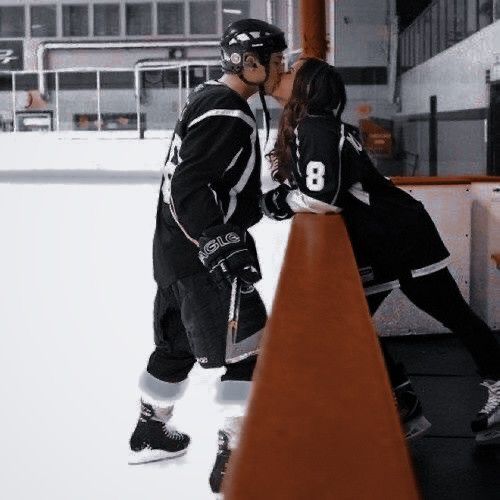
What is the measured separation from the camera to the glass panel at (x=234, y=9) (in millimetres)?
16766

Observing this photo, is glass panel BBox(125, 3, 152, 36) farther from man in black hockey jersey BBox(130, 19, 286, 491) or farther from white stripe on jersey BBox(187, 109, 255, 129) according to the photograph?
white stripe on jersey BBox(187, 109, 255, 129)

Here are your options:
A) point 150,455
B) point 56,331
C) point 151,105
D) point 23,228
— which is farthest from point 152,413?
point 151,105

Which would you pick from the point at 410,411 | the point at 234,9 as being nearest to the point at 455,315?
the point at 410,411

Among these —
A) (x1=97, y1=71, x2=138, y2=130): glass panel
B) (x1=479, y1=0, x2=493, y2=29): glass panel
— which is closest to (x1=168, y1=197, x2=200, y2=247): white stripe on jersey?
(x1=479, y1=0, x2=493, y2=29): glass panel

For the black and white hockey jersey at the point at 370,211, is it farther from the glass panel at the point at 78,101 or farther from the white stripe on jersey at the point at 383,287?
the glass panel at the point at 78,101

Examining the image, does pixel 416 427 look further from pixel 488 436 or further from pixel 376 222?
pixel 376 222

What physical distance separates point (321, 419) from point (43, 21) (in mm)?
18738

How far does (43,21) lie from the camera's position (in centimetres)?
1811

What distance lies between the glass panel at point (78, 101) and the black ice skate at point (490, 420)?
9872 millimetres

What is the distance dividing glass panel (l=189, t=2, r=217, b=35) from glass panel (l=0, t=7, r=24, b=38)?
11.7 feet

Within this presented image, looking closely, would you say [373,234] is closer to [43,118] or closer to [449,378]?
[449,378]

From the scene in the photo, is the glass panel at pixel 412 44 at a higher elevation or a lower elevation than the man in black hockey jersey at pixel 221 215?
higher

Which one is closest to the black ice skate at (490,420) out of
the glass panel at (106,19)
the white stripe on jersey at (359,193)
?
the white stripe on jersey at (359,193)

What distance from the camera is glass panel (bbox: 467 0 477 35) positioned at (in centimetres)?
619
